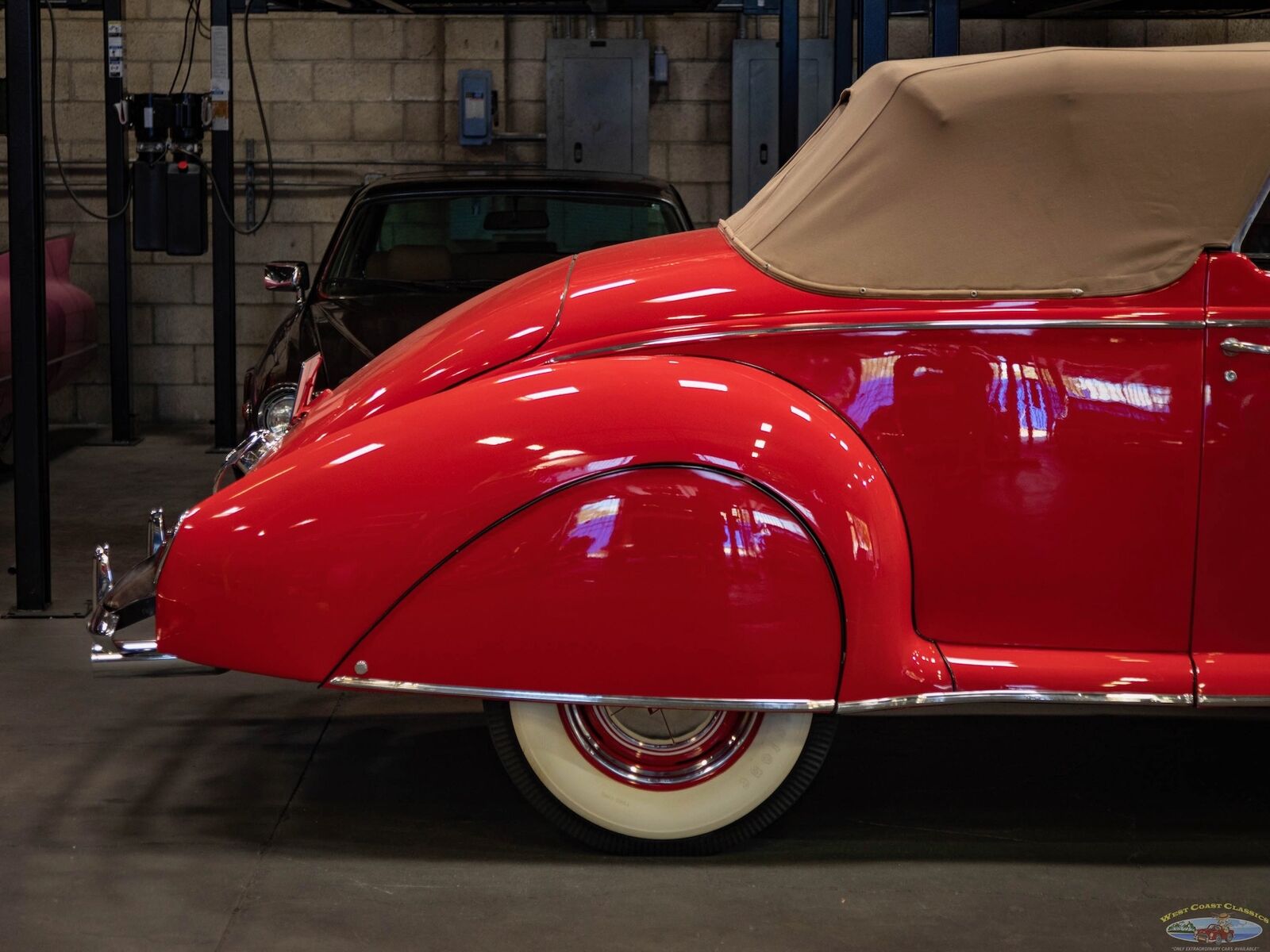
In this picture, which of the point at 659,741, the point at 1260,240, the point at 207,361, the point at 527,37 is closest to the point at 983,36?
the point at 527,37

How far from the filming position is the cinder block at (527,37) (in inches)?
362

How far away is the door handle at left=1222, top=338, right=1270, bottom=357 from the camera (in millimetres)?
2803

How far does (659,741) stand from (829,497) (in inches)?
26.0

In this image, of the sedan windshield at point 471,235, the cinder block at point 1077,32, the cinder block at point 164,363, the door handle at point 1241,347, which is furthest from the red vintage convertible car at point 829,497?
the cinder block at point 164,363

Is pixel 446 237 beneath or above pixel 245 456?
above

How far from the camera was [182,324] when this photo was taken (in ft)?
30.7

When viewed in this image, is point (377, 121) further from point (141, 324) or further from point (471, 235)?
point (471, 235)

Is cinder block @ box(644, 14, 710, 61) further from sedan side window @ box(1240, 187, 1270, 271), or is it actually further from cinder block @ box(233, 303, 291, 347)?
sedan side window @ box(1240, 187, 1270, 271)

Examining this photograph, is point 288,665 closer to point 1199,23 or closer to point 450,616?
point 450,616

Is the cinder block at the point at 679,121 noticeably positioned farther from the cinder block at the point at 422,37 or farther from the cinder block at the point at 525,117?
the cinder block at the point at 422,37

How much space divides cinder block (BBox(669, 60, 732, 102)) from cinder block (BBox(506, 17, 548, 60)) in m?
0.82

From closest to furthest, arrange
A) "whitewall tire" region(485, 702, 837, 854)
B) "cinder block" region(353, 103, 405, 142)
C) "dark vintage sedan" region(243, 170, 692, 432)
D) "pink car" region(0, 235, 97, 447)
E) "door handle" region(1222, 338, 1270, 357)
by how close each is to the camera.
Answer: "door handle" region(1222, 338, 1270, 357) → "whitewall tire" region(485, 702, 837, 854) → "dark vintage sedan" region(243, 170, 692, 432) → "pink car" region(0, 235, 97, 447) → "cinder block" region(353, 103, 405, 142)

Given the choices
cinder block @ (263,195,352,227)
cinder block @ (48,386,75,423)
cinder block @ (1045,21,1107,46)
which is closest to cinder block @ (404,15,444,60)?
cinder block @ (263,195,352,227)

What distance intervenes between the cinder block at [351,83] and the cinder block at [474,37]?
1.38 ft
